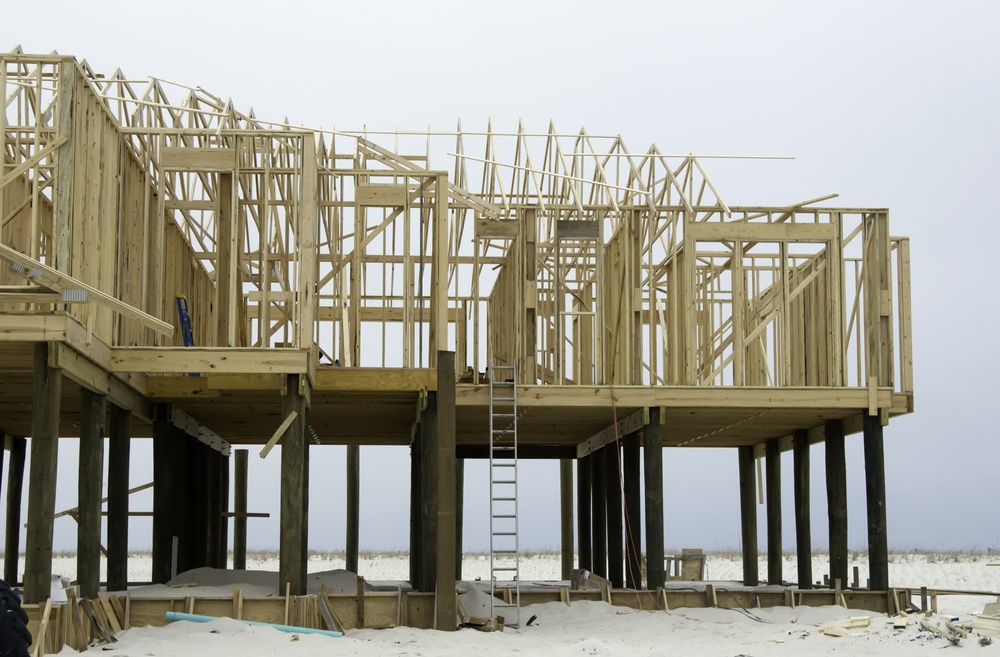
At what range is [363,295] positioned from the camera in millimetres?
28609

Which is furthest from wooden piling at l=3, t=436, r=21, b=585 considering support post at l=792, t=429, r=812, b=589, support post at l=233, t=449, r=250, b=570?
support post at l=792, t=429, r=812, b=589

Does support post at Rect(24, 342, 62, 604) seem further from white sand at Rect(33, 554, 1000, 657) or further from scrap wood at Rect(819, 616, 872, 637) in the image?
scrap wood at Rect(819, 616, 872, 637)

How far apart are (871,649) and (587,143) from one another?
1621cm

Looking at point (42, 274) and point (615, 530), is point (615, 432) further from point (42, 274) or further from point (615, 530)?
point (42, 274)

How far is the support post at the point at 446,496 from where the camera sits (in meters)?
19.1

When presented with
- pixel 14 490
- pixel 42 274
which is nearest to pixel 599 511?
pixel 14 490

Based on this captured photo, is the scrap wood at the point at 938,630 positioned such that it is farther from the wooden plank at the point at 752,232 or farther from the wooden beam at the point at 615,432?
the wooden plank at the point at 752,232

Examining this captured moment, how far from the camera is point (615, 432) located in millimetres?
24203

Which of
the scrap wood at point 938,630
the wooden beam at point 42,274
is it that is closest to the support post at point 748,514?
the scrap wood at point 938,630

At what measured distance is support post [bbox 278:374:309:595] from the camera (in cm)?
1822

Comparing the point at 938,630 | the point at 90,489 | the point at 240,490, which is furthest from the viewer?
the point at 240,490

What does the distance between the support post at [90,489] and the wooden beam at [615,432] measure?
8.37 metres

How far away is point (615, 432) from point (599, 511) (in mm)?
4199

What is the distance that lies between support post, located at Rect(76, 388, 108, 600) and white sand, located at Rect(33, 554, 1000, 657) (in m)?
1.20
